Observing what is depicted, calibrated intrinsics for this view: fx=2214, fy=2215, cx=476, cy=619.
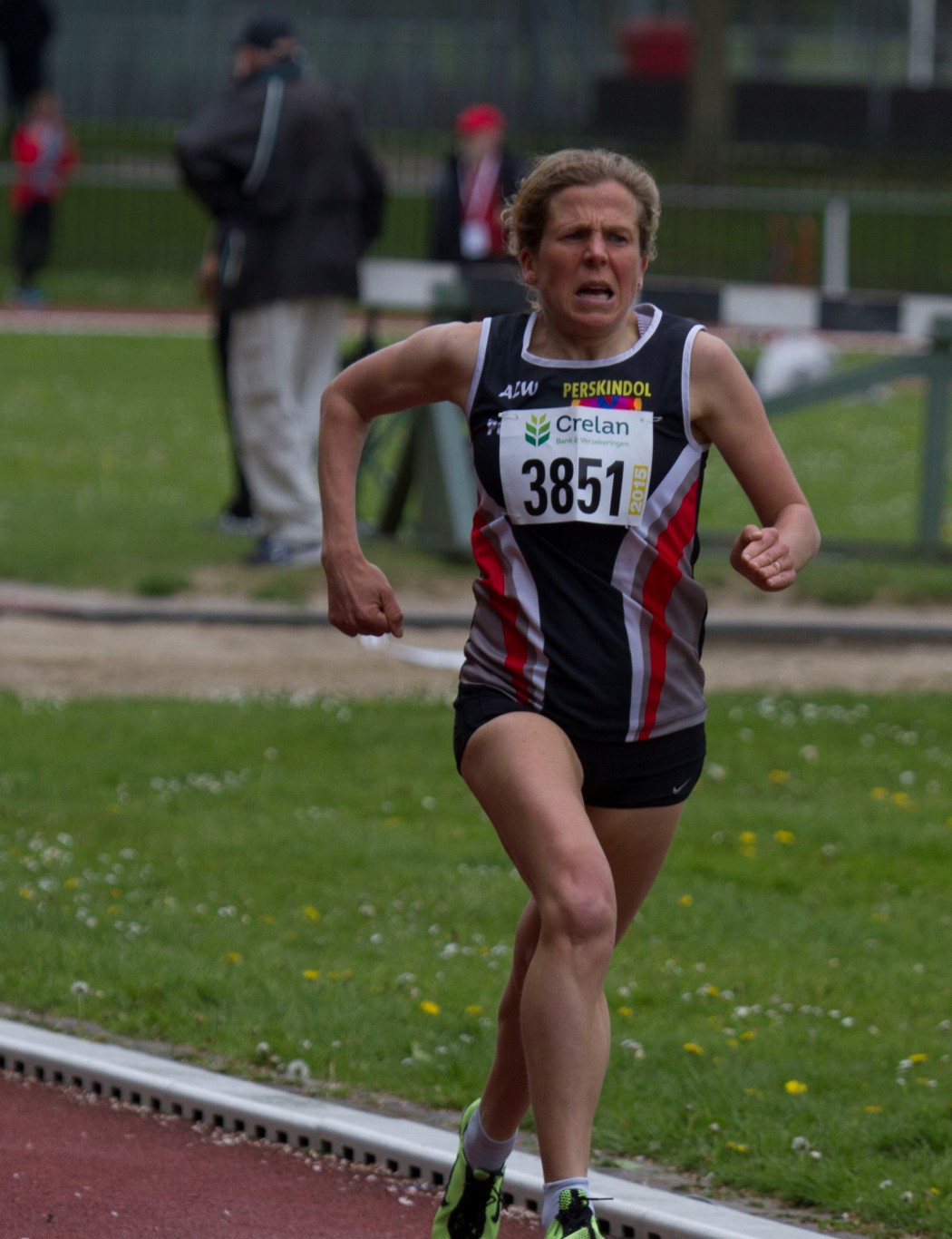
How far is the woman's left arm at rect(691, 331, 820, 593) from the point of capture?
3.92 metres

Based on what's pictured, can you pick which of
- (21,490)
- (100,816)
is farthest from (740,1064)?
(21,490)

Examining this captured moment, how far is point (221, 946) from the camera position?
5859mm

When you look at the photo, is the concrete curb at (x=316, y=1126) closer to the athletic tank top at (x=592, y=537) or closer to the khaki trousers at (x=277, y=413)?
the athletic tank top at (x=592, y=537)

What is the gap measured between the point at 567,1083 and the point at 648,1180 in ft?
3.06

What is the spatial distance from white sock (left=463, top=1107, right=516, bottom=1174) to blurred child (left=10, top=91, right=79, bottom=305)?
25359mm

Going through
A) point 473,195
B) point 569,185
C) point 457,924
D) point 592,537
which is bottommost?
point 457,924

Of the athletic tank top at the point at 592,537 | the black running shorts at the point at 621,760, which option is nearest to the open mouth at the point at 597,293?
the athletic tank top at the point at 592,537

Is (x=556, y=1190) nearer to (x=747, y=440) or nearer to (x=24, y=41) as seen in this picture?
(x=747, y=440)

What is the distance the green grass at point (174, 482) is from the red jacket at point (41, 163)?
421 cm

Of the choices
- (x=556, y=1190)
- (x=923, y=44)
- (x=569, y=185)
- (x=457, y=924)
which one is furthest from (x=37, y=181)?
(x=556, y=1190)

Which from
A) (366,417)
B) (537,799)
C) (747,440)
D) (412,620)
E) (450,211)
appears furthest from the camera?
(450,211)

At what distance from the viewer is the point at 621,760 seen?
390 cm

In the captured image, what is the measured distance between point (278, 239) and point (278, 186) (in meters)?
0.26

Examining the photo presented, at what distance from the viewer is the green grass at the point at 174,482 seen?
37.3 ft
